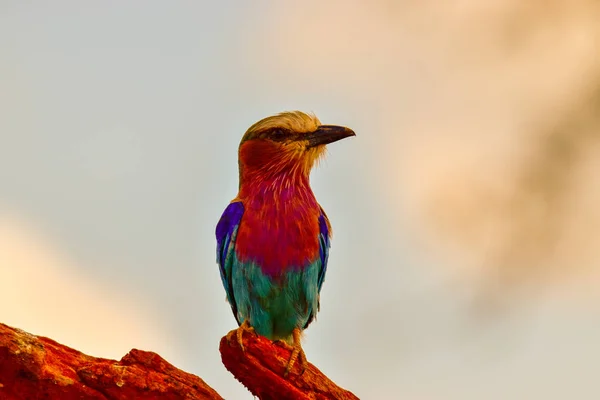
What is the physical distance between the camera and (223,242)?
9758 millimetres

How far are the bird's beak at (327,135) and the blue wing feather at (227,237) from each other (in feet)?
3.91

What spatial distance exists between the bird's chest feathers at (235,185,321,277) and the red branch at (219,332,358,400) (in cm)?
106

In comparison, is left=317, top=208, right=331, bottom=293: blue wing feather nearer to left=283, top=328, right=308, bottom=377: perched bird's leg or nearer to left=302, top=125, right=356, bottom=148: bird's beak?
left=302, top=125, right=356, bottom=148: bird's beak

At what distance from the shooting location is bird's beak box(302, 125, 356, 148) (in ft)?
32.4

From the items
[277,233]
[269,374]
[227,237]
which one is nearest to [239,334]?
[269,374]

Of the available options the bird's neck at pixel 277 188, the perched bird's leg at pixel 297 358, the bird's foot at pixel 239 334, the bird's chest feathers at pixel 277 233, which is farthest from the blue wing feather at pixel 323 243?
the bird's foot at pixel 239 334

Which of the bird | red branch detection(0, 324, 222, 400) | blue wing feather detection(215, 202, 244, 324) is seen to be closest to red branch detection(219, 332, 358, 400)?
the bird

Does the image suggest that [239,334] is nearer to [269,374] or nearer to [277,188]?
[269,374]

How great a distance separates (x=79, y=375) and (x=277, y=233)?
2.73 m

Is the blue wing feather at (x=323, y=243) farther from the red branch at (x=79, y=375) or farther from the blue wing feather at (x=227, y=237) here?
the red branch at (x=79, y=375)

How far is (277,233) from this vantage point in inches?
366

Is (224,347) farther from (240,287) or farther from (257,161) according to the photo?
(257,161)

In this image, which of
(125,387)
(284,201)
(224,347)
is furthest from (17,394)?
(284,201)

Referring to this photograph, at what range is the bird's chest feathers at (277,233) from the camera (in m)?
9.27
